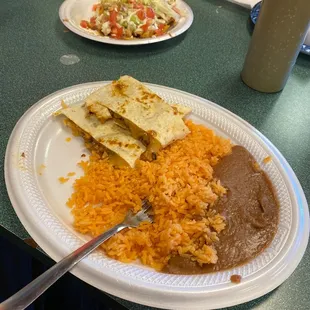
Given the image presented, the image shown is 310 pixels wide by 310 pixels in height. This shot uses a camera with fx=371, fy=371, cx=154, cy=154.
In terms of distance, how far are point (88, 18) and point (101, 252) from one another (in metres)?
1.27

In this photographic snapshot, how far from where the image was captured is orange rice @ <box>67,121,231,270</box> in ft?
2.74

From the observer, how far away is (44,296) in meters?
1.20

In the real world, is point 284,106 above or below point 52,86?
above

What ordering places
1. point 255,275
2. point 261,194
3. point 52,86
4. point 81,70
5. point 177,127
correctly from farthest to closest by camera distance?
point 81,70, point 52,86, point 177,127, point 261,194, point 255,275

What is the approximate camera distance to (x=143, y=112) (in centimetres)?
111

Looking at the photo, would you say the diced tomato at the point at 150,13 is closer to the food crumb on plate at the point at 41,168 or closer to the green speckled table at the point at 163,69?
the green speckled table at the point at 163,69

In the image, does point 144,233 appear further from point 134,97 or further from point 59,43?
point 59,43

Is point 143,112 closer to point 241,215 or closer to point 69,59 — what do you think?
point 241,215

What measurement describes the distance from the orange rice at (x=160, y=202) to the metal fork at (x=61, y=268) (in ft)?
0.06

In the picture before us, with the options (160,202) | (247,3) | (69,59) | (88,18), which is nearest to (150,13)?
(88,18)

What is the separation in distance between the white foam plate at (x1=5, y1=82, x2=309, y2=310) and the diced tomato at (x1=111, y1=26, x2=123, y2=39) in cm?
48

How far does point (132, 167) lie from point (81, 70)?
24.3 inches

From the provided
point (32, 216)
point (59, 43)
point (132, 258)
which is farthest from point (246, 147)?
point (59, 43)

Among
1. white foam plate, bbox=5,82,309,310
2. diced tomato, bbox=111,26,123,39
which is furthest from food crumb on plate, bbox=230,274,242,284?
diced tomato, bbox=111,26,123,39
